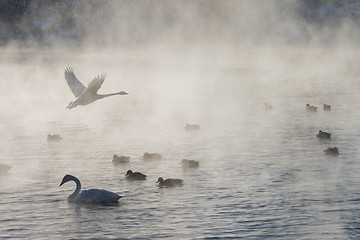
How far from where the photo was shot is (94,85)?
32219mm

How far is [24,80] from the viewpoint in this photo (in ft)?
273

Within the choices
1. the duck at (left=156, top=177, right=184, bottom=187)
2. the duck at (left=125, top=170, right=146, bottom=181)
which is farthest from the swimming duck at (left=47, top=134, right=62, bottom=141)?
the duck at (left=156, top=177, right=184, bottom=187)

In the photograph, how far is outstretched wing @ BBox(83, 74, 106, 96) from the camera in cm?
3184

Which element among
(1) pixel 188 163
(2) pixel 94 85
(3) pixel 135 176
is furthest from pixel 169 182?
(2) pixel 94 85

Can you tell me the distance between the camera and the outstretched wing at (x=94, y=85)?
3184cm

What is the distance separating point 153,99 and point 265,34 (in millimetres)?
94449

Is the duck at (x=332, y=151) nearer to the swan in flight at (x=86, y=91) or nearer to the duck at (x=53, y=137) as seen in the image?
the swan in flight at (x=86, y=91)

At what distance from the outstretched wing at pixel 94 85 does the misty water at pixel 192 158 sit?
3327mm

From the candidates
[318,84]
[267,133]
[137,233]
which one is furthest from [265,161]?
[318,84]

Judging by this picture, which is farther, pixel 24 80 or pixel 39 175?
pixel 24 80

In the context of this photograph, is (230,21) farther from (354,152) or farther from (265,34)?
(354,152)

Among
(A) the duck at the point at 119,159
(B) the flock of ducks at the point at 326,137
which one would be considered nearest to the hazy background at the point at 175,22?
(B) the flock of ducks at the point at 326,137

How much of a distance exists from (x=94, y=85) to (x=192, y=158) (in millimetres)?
6424

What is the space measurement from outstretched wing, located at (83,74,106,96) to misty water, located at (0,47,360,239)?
333cm
